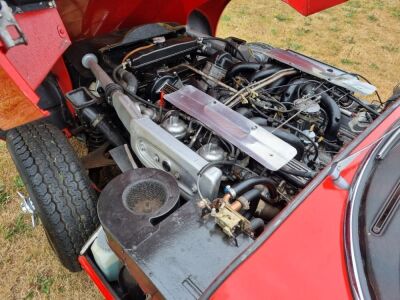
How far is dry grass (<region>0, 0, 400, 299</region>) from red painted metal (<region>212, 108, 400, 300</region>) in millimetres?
1379

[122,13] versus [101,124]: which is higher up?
[122,13]

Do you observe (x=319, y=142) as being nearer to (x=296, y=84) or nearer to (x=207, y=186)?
(x=296, y=84)

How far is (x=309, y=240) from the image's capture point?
982 mm

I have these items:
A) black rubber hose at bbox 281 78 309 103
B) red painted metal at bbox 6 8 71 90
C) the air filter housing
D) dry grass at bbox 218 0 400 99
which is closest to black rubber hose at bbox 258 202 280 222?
the air filter housing

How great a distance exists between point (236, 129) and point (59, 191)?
0.88 m

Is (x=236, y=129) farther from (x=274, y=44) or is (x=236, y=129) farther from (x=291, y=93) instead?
(x=274, y=44)

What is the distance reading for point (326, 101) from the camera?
1.93m

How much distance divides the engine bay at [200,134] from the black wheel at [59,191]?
26 cm

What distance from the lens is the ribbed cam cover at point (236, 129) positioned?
1.49 metres

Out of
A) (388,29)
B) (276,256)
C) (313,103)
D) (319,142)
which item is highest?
(276,256)

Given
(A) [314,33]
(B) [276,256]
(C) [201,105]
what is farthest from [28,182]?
(A) [314,33]

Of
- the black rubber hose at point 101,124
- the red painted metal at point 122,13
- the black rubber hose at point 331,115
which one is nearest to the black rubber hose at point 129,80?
the black rubber hose at point 101,124

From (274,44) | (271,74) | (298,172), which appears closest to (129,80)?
(271,74)

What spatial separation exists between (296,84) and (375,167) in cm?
103
